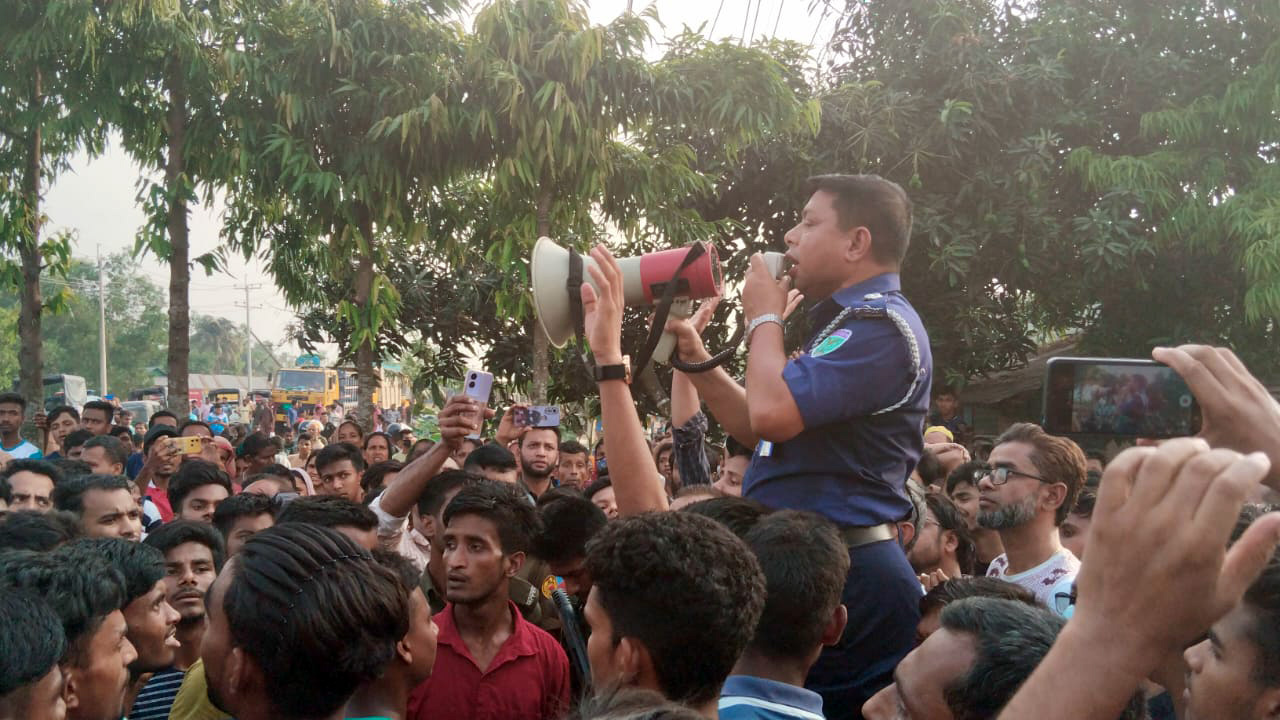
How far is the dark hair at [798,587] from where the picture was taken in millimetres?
2225

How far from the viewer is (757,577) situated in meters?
A: 2.07

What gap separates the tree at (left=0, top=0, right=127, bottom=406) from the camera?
7.55 meters

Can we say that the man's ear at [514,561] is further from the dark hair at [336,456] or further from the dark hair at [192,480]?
the dark hair at [336,456]

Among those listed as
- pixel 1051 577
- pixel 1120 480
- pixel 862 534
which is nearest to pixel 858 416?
pixel 862 534

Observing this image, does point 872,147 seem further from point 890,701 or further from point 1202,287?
point 890,701

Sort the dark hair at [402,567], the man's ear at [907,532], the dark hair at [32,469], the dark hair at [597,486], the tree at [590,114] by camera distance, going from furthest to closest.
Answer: the tree at [590,114]
the dark hair at [597,486]
the dark hair at [32,469]
the man's ear at [907,532]
the dark hair at [402,567]

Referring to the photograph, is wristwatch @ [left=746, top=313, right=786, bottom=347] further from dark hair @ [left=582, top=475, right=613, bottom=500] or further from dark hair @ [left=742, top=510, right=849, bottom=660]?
dark hair @ [left=582, top=475, right=613, bottom=500]

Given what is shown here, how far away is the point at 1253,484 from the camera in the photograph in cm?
91

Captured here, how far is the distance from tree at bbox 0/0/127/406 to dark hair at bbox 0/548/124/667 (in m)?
5.95

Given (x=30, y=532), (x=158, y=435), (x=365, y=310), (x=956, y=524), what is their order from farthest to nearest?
(x=365, y=310) < (x=158, y=435) < (x=956, y=524) < (x=30, y=532)

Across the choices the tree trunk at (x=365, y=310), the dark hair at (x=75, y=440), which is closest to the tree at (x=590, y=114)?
the tree trunk at (x=365, y=310)

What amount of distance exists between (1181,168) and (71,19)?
9849 mm

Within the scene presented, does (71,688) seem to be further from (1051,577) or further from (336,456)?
(336,456)

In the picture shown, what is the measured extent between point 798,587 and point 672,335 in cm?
82
